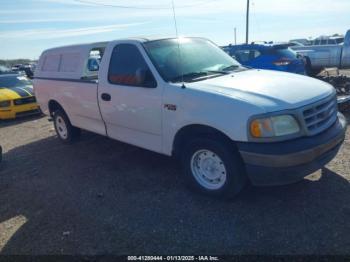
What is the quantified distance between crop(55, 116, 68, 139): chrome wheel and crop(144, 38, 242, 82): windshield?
10.4ft

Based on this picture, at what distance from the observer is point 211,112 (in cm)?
364

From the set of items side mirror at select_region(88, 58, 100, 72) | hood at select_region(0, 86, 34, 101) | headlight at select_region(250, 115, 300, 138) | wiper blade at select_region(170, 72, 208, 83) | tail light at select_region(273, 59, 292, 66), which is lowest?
hood at select_region(0, 86, 34, 101)

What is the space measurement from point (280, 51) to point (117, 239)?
8.84m

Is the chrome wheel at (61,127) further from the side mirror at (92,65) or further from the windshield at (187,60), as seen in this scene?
the windshield at (187,60)

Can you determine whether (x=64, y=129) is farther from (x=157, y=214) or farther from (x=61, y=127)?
(x=157, y=214)

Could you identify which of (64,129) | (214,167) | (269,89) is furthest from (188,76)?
(64,129)

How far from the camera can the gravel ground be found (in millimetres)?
3234

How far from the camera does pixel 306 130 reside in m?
3.46

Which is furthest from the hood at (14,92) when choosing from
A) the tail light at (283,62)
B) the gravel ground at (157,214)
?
the tail light at (283,62)

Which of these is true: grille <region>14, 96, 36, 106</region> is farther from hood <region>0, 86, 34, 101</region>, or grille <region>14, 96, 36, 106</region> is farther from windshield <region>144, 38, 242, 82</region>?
windshield <region>144, 38, 242, 82</region>

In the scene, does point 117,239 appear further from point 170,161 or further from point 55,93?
point 55,93

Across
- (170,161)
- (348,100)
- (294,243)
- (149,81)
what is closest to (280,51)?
(348,100)

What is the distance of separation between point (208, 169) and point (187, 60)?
1.53 meters

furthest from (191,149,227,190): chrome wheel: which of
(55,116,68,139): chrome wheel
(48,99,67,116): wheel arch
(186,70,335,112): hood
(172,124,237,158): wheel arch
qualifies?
(48,99,67,116): wheel arch
